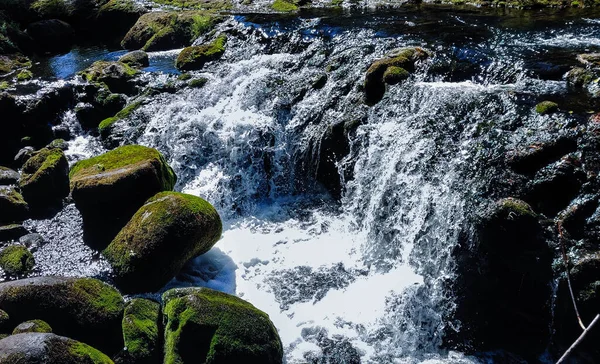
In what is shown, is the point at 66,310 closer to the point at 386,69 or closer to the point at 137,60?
the point at 386,69

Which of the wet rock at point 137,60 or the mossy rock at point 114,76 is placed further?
the wet rock at point 137,60

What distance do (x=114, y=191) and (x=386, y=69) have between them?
7.68m

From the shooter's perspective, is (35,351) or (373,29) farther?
(373,29)

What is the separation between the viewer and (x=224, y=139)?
13641 millimetres

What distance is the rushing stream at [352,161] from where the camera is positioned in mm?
9008

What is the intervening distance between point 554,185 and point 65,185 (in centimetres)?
1172

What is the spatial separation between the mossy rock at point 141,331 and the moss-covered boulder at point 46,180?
18.4 feet

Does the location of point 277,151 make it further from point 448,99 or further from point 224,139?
point 448,99

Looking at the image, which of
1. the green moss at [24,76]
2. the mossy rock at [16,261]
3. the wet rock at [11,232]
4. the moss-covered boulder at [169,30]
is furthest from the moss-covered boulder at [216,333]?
the moss-covered boulder at [169,30]

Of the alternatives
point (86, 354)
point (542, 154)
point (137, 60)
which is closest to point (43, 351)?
point (86, 354)

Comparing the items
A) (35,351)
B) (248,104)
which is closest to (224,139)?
(248,104)

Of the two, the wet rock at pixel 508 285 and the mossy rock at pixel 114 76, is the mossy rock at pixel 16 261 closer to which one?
the mossy rock at pixel 114 76

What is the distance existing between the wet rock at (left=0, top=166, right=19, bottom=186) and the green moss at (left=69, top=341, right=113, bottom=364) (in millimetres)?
7946

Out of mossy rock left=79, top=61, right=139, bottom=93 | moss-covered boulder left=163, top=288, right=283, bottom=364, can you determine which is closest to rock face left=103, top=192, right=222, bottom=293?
moss-covered boulder left=163, top=288, right=283, bottom=364
